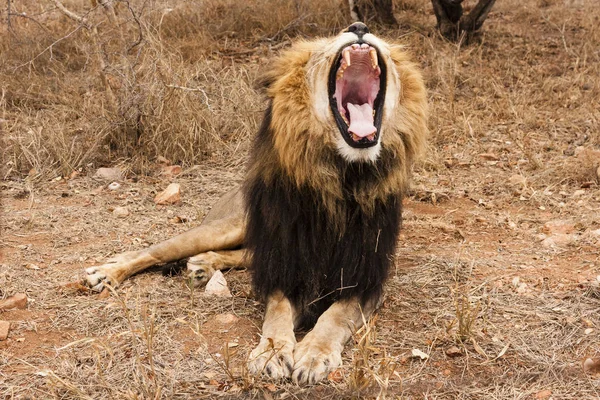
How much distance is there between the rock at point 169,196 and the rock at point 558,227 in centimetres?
254

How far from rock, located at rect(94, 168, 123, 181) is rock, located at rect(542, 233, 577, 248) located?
3223 mm

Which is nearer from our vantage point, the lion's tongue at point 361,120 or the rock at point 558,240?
the lion's tongue at point 361,120

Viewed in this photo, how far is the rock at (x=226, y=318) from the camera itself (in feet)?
11.9

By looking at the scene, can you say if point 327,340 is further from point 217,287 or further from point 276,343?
point 217,287

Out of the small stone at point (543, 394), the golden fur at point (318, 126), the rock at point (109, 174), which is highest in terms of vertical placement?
the golden fur at point (318, 126)

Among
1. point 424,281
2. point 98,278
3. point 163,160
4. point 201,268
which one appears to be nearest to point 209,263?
point 201,268

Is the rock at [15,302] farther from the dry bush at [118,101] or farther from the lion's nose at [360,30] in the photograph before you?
the dry bush at [118,101]

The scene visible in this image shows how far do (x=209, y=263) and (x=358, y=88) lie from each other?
1.36 metres

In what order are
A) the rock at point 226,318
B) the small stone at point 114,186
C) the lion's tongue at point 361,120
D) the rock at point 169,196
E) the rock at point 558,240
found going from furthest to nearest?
the small stone at point 114,186
the rock at point 169,196
the rock at point 558,240
the rock at point 226,318
the lion's tongue at point 361,120

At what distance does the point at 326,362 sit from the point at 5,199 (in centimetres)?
351

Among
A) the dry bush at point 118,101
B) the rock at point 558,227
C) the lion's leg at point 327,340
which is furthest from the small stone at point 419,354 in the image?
the dry bush at point 118,101

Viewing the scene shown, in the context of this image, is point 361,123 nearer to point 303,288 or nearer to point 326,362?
point 303,288

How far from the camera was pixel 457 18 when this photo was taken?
8836 millimetres

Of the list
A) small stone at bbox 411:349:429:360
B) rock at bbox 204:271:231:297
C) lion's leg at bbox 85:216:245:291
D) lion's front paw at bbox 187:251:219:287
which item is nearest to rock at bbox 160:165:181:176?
lion's leg at bbox 85:216:245:291
